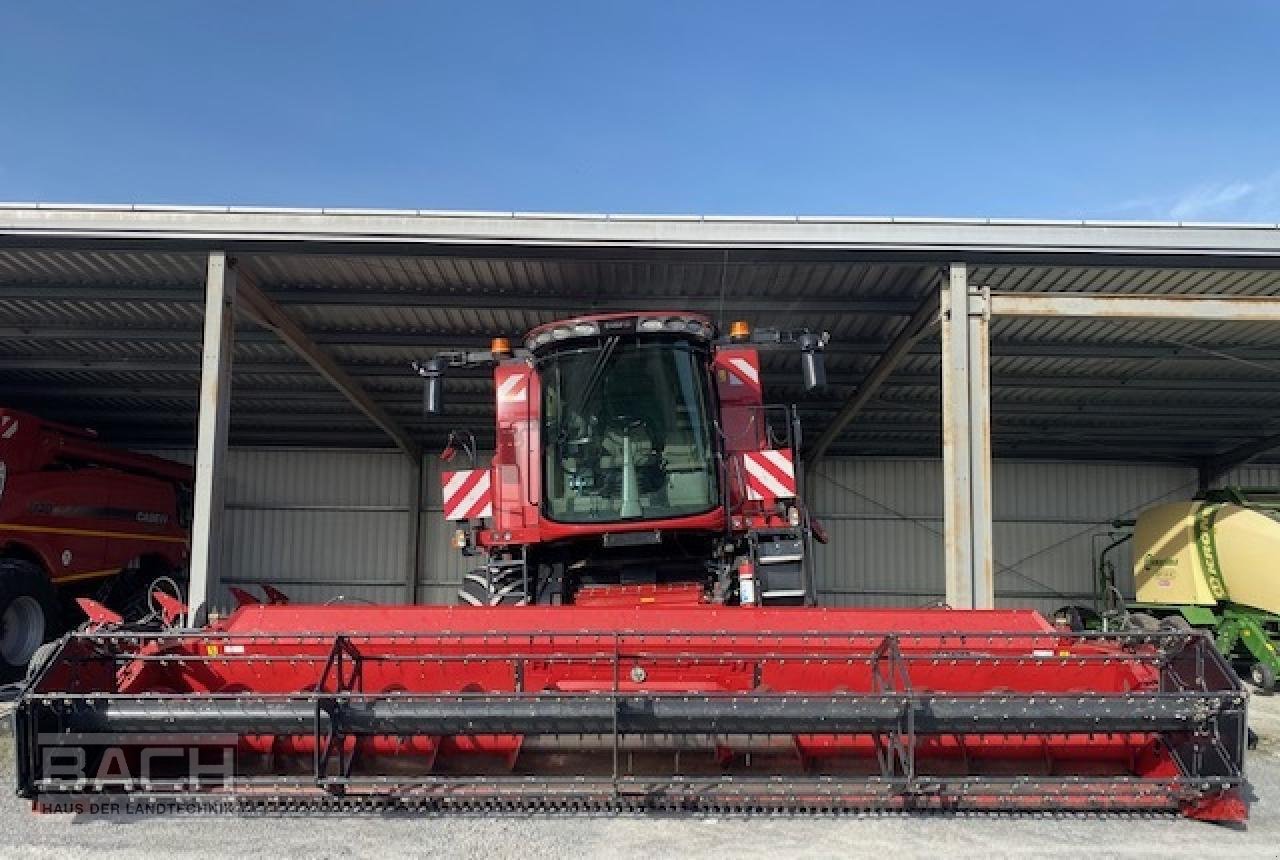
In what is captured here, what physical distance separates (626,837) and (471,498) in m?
3.20

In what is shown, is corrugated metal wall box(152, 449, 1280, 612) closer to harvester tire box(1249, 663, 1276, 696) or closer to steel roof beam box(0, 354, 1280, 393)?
steel roof beam box(0, 354, 1280, 393)

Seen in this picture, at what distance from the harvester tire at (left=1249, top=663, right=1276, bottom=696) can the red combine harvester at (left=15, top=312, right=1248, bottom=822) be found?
774cm

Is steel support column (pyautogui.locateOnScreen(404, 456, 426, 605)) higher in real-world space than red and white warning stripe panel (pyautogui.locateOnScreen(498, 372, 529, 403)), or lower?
lower

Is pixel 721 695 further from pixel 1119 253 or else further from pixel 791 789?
pixel 1119 253

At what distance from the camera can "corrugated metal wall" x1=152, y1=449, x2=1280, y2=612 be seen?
53.5 ft

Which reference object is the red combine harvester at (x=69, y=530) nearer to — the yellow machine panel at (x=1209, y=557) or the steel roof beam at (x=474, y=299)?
the steel roof beam at (x=474, y=299)

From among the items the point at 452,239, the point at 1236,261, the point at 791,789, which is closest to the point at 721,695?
the point at 791,789

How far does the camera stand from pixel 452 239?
7801mm

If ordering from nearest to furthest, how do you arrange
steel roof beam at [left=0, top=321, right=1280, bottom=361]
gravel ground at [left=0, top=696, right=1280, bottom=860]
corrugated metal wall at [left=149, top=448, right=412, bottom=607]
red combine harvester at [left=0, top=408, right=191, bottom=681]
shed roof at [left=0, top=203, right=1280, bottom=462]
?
gravel ground at [left=0, top=696, right=1280, bottom=860] < shed roof at [left=0, top=203, right=1280, bottom=462] < red combine harvester at [left=0, top=408, right=191, bottom=681] < steel roof beam at [left=0, top=321, right=1280, bottom=361] < corrugated metal wall at [left=149, top=448, right=412, bottom=607]

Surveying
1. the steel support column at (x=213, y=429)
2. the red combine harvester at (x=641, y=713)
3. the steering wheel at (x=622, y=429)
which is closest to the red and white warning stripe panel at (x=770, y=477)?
the steering wheel at (x=622, y=429)

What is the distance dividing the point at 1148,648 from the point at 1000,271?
4780 millimetres

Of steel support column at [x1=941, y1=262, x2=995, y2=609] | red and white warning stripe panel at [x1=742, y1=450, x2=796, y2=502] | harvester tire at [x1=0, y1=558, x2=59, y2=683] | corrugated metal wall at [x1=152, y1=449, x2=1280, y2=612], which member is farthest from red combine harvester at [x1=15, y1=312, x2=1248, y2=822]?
corrugated metal wall at [x1=152, y1=449, x2=1280, y2=612]

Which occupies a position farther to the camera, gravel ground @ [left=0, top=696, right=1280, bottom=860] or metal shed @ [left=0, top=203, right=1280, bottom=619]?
metal shed @ [left=0, top=203, right=1280, bottom=619]

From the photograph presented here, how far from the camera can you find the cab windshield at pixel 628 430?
6.29m
